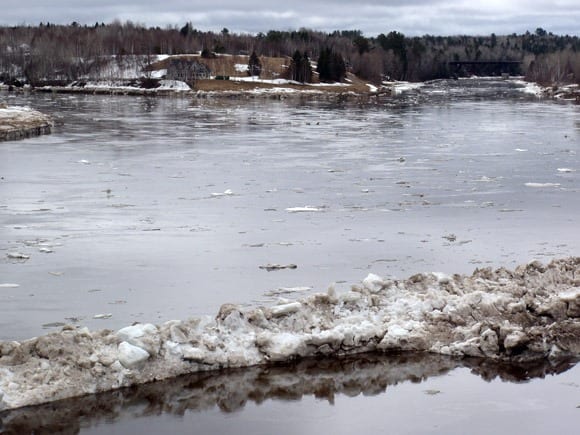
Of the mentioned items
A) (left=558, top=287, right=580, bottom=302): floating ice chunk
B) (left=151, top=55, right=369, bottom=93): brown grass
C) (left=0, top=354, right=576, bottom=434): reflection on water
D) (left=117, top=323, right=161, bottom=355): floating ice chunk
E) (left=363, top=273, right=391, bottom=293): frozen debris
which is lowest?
(left=0, top=354, right=576, bottom=434): reflection on water

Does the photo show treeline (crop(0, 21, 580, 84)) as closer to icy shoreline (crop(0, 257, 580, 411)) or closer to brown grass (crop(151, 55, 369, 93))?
brown grass (crop(151, 55, 369, 93))

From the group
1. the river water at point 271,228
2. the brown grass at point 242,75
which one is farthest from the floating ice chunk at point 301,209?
the brown grass at point 242,75

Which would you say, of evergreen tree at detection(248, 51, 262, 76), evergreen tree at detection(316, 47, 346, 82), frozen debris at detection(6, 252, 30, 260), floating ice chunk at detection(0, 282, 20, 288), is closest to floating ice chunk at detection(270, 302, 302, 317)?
floating ice chunk at detection(0, 282, 20, 288)

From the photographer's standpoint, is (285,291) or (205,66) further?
(205,66)

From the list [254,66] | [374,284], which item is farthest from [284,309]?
[254,66]

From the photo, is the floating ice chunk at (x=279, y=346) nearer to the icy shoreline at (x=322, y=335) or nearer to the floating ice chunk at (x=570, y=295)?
the icy shoreline at (x=322, y=335)

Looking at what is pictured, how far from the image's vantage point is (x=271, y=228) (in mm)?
17562

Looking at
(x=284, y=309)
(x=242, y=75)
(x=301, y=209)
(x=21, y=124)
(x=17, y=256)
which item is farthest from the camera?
(x=242, y=75)

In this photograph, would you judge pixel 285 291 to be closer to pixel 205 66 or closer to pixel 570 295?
pixel 570 295

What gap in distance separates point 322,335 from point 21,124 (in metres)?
33.7

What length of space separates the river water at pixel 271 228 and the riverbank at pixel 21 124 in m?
3.52

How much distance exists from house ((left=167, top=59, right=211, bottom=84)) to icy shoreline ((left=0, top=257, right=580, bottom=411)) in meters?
101

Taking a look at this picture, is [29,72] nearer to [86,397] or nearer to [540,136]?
[540,136]

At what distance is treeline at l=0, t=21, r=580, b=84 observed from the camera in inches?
4688
